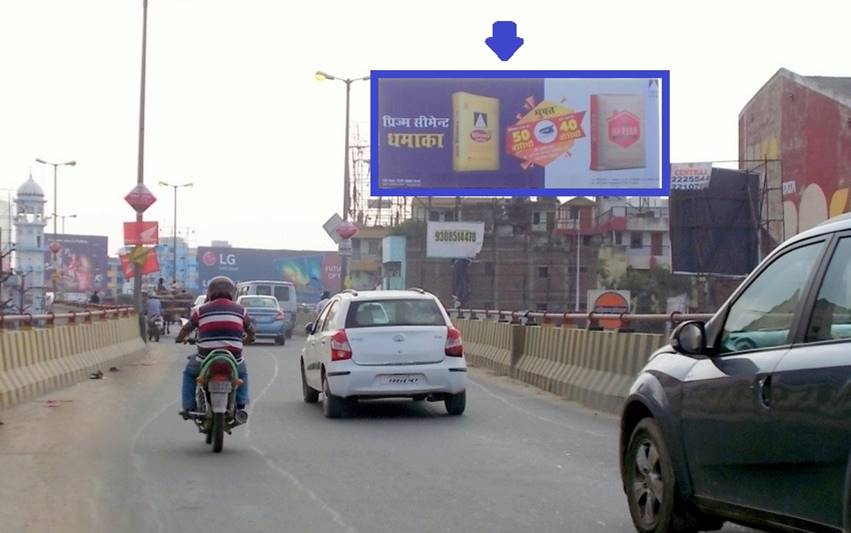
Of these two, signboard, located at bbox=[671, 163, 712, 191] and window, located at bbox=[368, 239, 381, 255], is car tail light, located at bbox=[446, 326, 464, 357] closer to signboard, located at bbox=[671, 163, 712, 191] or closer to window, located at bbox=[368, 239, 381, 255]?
signboard, located at bbox=[671, 163, 712, 191]

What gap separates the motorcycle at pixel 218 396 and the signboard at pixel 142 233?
20.6 metres

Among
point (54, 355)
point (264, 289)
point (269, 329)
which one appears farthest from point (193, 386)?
point (264, 289)

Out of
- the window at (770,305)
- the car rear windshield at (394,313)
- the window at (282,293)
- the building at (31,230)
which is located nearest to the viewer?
the window at (770,305)

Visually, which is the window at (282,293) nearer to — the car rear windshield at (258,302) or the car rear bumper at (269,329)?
the car rear windshield at (258,302)

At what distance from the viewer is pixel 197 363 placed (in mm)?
11727

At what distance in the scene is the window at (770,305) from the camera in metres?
5.75

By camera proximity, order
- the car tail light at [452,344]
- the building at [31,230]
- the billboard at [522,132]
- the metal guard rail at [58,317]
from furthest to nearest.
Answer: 1. the building at [31,230]
2. the billboard at [522,132]
3. the metal guard rail at [58,317]
4. the car tail light at [452,344]

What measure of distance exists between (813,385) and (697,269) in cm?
3278

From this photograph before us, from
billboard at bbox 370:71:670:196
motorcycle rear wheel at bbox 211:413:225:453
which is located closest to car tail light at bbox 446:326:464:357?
motorcycle rear wheel at bbox 211:413:225:453

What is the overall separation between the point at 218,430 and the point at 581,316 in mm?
8156

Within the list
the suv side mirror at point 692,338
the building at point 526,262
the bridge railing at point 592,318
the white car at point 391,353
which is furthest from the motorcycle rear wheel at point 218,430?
the building at point 526,262

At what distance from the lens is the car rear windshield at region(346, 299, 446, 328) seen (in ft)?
48.8

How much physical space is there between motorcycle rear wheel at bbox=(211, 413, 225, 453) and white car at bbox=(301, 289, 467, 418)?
308 centimetres

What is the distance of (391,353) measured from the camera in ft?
47.8
